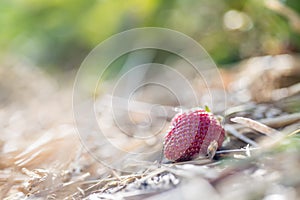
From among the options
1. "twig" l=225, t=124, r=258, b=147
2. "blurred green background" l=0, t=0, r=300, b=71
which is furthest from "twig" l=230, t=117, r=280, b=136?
"blurred green background" l=0, t=0, r=300, b=71

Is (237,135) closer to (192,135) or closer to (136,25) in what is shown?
(192,135)

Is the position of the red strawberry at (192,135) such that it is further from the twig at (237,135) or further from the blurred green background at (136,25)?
the blurred green background at (136,25)

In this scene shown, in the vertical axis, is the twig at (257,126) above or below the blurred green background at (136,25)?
below

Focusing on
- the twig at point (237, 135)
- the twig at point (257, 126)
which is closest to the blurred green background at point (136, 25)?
the twig at point (237, 135)

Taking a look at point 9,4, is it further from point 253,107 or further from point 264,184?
point 264,184

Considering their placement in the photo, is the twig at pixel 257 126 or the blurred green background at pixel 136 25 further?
the blurred green background at pixel 136 25

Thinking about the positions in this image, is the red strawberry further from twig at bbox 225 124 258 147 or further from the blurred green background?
the blurred green background
